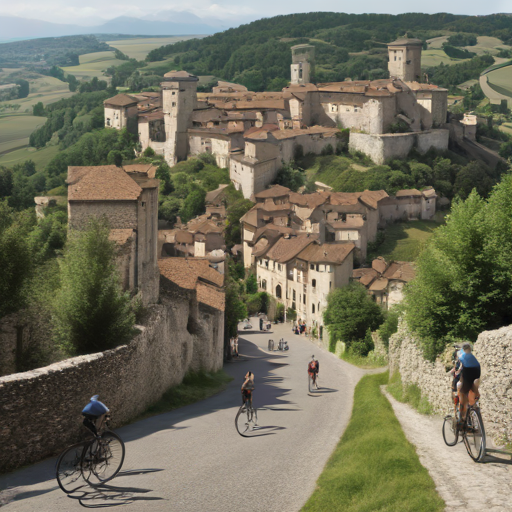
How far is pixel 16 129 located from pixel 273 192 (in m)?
60.8

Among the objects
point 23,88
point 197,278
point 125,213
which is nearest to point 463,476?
point 125,213

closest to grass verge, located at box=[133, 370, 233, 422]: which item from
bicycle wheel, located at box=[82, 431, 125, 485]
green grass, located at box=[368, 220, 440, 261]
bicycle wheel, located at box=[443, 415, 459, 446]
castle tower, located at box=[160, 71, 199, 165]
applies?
bicycle wheel, located at box=[82, 431, 125, 485]

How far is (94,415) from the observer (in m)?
13.1

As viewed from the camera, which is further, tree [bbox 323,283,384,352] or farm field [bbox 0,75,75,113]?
farm field [bbox 0,75,75,113]

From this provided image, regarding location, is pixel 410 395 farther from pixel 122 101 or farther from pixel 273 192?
pixel 122 101

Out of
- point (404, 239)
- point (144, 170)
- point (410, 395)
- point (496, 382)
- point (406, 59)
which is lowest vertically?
point (404, 239)

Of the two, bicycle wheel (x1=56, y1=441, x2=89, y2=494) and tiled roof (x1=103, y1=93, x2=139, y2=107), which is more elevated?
bicycle wheel (x1=56, y1=441, x2=89, y2=494)

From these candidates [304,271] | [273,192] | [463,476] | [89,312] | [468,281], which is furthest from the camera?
[273,192]

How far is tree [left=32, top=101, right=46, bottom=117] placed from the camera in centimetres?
13759

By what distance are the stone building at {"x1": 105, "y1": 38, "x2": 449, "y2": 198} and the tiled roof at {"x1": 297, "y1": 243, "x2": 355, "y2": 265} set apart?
57.8 feet

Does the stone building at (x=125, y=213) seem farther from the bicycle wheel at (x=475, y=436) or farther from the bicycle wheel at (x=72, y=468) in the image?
the bicycle wheel at (x=475, y=436)

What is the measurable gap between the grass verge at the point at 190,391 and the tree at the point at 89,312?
6.24 feet

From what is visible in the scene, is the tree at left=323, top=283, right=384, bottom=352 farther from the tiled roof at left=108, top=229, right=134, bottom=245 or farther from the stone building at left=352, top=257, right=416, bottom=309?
the tiled roof at left=108, top=229, right=134, bottom=245

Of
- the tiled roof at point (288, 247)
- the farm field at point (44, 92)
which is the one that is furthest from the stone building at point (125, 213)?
the farm field at point (44, 92)
